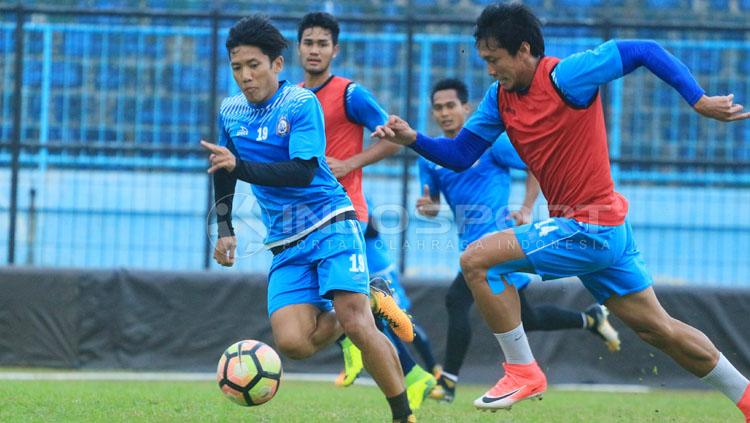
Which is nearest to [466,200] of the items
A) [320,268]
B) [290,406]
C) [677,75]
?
[290,406]

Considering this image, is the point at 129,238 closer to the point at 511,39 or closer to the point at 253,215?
the point at 253,215

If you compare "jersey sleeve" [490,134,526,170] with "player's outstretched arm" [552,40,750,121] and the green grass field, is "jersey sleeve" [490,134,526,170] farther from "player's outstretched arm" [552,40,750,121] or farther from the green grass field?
"player's outstretched arm" [552,40,750,121]

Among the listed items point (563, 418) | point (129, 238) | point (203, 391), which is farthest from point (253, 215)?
point (563, 418)

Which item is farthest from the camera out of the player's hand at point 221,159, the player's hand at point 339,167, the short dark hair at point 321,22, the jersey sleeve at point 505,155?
the jersey sleeve at point 505,155

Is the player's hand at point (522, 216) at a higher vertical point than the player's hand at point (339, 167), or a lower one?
lower

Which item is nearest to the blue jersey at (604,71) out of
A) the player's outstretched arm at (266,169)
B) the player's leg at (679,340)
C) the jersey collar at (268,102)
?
the player's leg at (679,340)

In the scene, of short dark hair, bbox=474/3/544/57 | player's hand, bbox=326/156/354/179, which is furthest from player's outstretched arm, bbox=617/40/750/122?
player's hand, bbox=326/156/354/179

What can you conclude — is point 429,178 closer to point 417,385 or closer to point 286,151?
point 417,385

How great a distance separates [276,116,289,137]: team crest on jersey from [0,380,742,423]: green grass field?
1560 mm

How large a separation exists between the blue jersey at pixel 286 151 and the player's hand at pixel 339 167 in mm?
1175

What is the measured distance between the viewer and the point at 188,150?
10.8 metres

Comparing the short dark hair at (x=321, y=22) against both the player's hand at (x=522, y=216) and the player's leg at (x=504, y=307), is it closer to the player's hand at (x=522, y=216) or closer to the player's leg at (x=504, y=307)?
the player's hand at (x=522, y=216)

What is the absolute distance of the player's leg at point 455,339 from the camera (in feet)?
26.2

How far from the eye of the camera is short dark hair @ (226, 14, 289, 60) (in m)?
5.81
